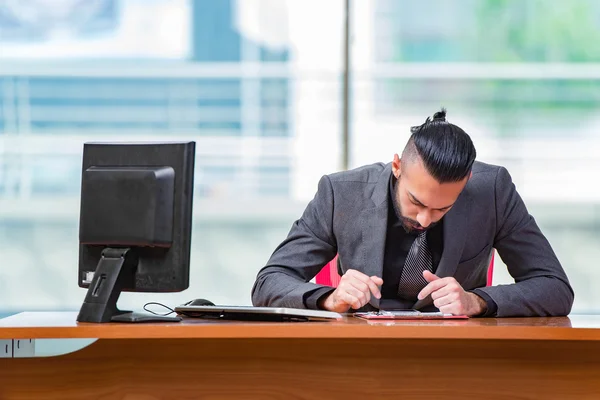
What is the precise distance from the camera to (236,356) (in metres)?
1.76

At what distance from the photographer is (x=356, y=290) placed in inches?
73.0

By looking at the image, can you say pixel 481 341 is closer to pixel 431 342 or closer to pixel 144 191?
pixel 431 342

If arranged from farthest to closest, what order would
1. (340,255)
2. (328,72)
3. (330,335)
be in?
1. (328,72)
2. (340,255)
3. (330,335)

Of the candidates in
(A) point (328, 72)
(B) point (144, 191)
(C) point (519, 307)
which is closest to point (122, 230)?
(B) point (144, 191)

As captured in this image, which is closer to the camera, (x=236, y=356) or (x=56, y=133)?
(x=236, y=356)

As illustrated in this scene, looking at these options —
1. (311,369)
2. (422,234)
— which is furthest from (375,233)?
(311,369)

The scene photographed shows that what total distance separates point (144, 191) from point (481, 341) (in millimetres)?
757

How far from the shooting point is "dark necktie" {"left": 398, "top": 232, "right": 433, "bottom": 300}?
88.8 inches

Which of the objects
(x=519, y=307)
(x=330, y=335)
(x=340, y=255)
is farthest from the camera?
(x=340, y=255)

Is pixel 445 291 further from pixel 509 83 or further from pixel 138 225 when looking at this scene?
pixel 509 83

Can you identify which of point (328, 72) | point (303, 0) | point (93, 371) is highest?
point (303, 0)

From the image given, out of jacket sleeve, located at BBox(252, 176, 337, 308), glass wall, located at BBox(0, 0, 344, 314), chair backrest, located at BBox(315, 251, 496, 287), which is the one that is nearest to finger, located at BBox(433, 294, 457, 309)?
jacket sleeve, located at BBox(252, 176, 337, 308)

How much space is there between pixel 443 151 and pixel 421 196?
117 millimetres

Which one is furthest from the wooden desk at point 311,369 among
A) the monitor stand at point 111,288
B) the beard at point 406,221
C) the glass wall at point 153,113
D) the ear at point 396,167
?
the glass wall at point 153,113
